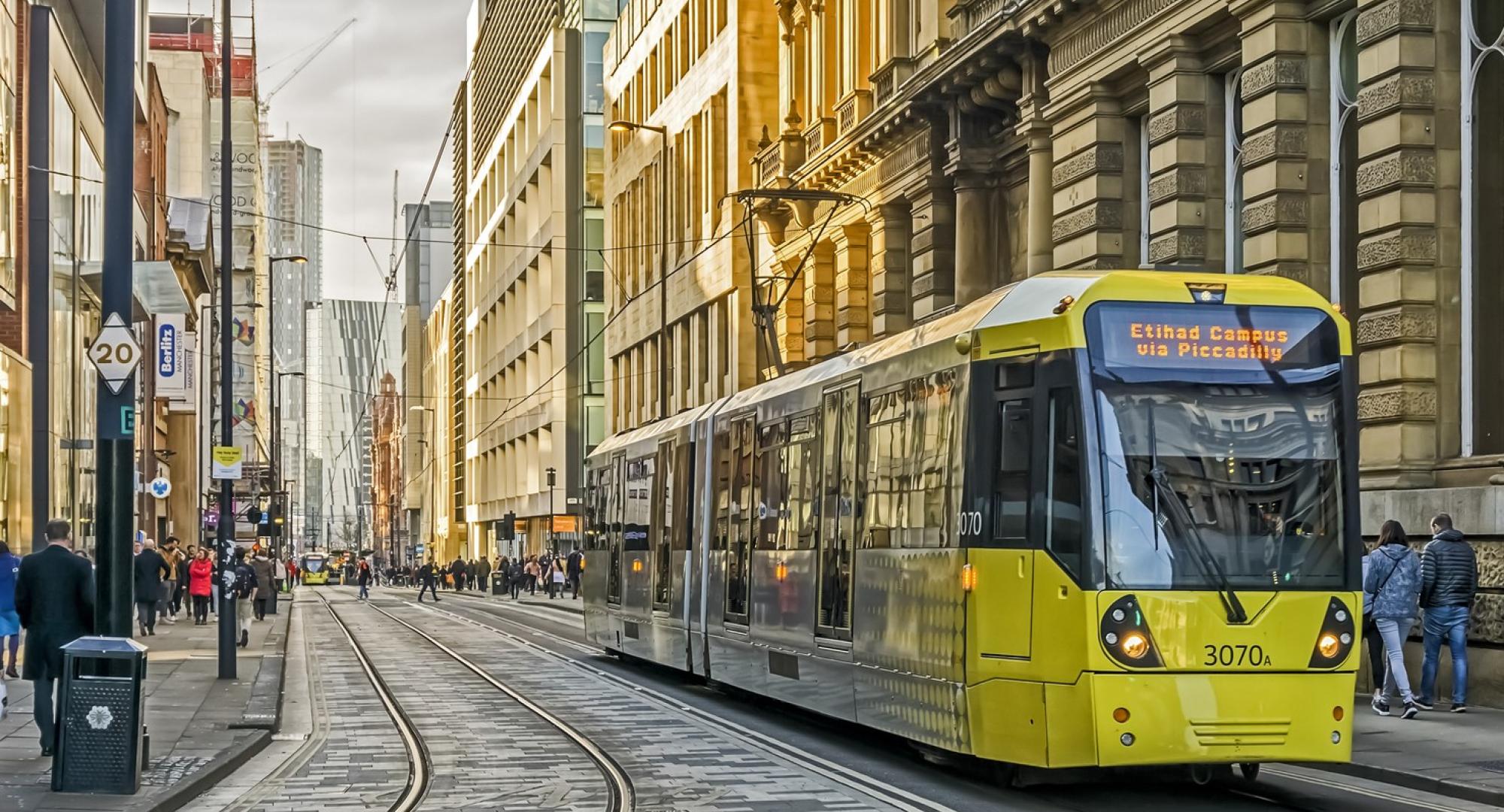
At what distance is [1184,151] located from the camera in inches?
1005

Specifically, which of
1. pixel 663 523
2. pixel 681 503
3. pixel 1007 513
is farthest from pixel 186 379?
pixel 1007 513

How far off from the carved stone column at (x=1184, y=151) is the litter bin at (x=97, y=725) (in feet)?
51.1

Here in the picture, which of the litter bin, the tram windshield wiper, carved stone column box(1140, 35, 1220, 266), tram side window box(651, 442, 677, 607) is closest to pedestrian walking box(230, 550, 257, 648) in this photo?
tram side window box(651, 442, 677, 607)

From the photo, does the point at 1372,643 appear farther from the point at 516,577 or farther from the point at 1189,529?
the point at 516,577

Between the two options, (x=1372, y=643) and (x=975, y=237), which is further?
(x=975, y=237)

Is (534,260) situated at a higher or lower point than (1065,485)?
higher

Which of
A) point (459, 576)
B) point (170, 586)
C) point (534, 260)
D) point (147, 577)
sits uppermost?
point (534, 260)

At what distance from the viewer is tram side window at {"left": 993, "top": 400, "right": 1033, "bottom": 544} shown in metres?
13.0

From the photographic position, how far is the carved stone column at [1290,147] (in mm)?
22875

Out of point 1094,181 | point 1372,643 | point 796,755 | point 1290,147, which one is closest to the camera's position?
point 796,755

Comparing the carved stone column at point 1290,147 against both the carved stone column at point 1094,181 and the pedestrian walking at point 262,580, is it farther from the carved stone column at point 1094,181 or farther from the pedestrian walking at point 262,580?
the pedestrian walking at point 262,580

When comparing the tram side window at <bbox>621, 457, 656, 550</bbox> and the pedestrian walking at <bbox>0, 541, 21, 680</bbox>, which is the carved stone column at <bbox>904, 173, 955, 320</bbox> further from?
the pedestrian walking at <bbox>0, 541, 21, 680</bbox>

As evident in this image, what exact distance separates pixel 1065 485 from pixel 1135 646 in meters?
1.08

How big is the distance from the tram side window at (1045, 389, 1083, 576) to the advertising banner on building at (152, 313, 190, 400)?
48.8m
